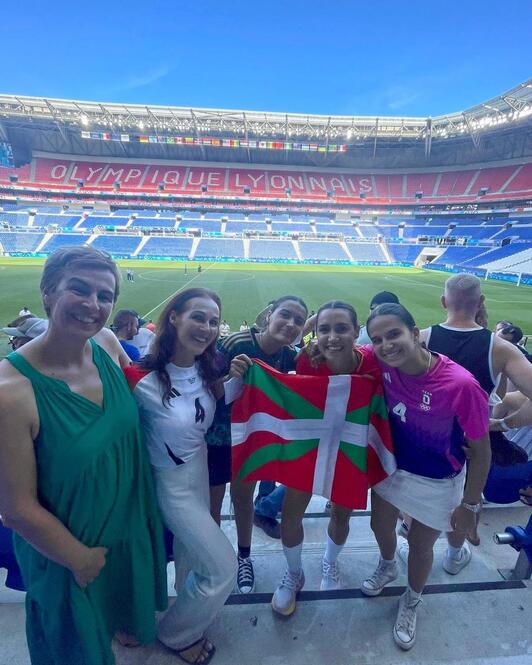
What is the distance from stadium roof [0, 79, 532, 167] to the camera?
39938 millimetres

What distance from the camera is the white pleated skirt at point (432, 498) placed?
2188 millimetres

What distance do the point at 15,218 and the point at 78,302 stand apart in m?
57.2

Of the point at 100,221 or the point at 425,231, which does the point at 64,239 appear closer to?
the point at 100,221

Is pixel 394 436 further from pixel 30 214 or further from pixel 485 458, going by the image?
pixel 30 214

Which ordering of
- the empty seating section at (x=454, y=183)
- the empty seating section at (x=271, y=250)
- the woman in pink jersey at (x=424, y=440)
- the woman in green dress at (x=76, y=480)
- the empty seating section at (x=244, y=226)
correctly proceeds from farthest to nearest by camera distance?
the empty seating section at (x=454, y=183)
the empty seating section at (x=244, y=226)
the empty seating section at (x=271, y=250)
the woman in pink jersey at (x=424, y=440)
the woman in green dress at (x=76, y=480)

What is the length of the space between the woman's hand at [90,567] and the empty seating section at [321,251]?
141ft

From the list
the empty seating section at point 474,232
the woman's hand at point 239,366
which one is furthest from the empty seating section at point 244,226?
the woman's hand at point 239,366

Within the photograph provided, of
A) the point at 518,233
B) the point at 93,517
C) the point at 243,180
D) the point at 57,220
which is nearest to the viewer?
the point at 93,517

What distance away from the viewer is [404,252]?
1761 inches

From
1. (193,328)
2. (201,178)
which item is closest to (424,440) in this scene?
(193,328)

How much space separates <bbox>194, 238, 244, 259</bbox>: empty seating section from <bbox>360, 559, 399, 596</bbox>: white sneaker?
41.8 meters

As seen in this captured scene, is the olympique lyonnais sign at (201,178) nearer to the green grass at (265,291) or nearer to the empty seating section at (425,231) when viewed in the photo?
the empty seating section at (425,231)

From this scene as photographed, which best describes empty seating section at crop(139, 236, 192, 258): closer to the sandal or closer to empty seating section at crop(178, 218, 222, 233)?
empty seating section at crop(178, 218, 222, 233)

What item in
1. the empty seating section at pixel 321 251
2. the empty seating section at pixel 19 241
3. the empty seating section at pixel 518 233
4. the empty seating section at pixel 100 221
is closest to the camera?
the empty seating section at pixel 518 233
